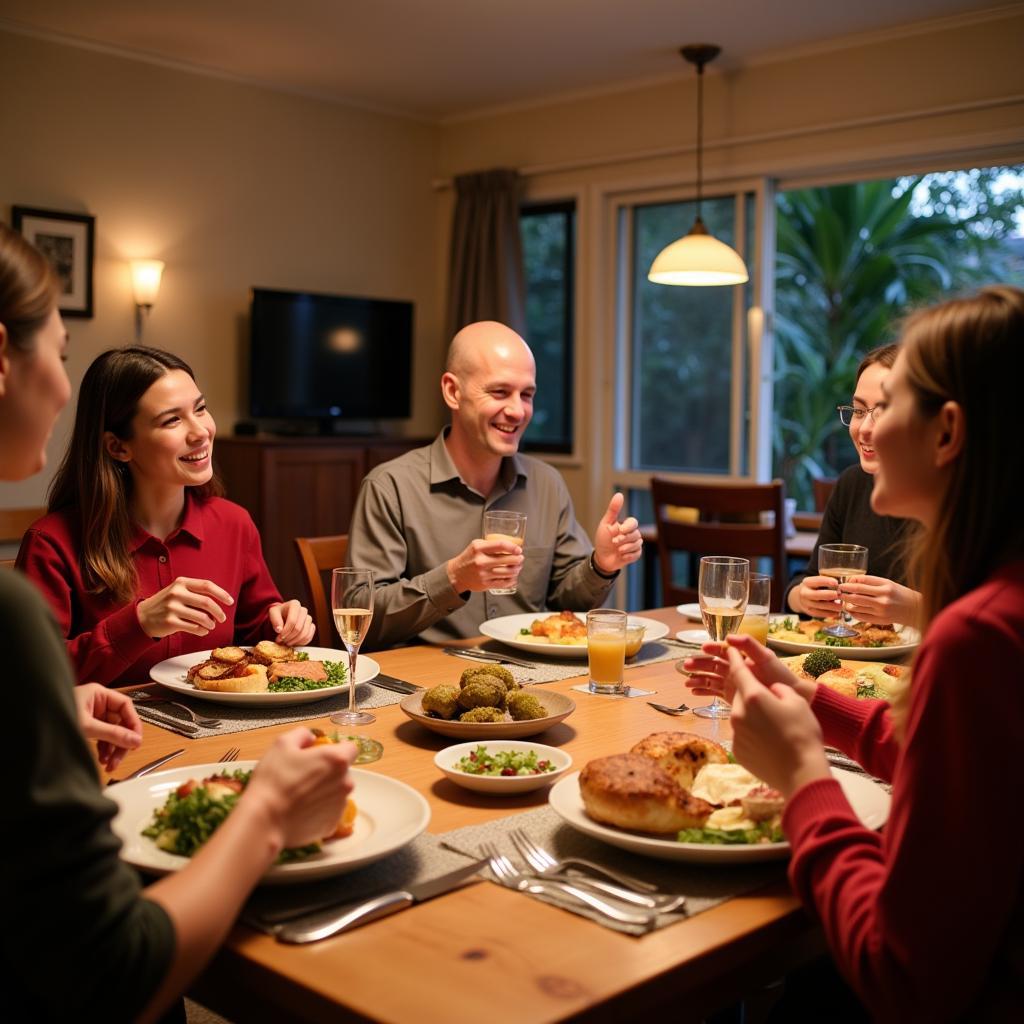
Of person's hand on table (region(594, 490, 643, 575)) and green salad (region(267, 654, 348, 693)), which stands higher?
person's hand on table (region(594, 490, 643, 575))

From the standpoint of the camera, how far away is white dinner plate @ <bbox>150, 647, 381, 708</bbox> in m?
1.81

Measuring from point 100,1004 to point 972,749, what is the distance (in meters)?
0.74

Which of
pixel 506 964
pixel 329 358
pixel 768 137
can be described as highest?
pixel 768 137

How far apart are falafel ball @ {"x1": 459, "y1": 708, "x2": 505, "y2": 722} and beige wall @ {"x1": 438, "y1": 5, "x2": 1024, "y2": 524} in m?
4.05

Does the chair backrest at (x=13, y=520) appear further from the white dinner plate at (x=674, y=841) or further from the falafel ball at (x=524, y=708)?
the white dinner plate at (x=674, y=841)

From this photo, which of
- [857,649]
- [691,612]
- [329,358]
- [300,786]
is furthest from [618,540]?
[329,358]

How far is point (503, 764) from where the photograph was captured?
1470 millimetres

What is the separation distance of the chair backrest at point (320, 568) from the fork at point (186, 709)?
80 centimetres

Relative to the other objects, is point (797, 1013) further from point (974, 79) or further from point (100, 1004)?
point (974, 79)

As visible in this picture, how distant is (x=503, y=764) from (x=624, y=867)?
276 mm

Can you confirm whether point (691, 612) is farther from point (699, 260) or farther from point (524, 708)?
point (699, 260)

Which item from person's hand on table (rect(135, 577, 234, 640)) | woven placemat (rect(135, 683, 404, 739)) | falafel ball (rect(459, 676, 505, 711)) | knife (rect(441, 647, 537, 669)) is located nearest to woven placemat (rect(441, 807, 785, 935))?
falafel ball (rect(459, 676, 505, 711))

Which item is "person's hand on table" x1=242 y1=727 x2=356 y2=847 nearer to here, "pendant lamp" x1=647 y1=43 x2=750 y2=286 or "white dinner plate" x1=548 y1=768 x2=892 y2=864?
"white dinner plate" x1=548 y1=768 x2=892 y2=864

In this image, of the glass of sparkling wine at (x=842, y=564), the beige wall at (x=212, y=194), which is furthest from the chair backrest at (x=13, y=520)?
the beige wall at (x=212, y=194)
